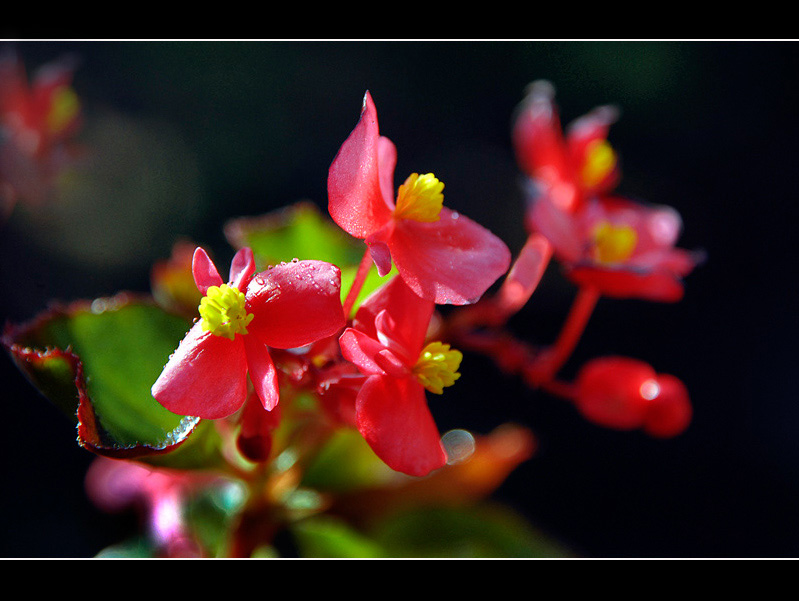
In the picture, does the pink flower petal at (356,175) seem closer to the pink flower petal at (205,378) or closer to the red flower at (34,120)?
the pink flower petal at (205,378)

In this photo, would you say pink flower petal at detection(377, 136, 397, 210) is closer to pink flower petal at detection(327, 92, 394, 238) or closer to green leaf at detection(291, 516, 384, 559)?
pink flower petal at detection(327, 92, 394, 238)

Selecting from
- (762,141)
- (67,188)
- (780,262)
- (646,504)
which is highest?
(67,188)

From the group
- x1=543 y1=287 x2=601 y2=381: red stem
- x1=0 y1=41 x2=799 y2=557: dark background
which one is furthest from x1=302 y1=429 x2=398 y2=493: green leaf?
x1=0 y1=41 x2=799 y2=557: dark background

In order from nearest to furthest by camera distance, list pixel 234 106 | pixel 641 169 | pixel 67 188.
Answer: pixel 67 188 < pixel 234 106 < pixel 641 169

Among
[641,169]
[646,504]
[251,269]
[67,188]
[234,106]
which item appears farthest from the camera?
[641,169]

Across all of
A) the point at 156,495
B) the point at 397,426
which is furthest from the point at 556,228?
the point at 156,495

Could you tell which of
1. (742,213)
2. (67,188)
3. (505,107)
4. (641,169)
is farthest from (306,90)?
(742,213)

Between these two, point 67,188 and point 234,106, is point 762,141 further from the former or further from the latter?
point 67,188
